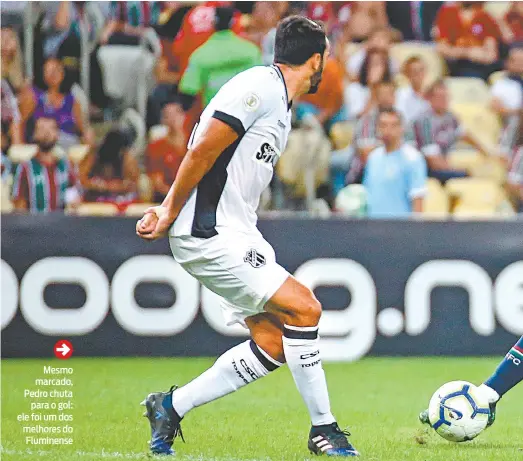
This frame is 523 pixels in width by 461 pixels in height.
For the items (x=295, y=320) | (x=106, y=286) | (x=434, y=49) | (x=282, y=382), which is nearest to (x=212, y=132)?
(x=295, y=320)

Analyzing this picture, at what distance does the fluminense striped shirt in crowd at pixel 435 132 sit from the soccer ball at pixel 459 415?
7161 mm

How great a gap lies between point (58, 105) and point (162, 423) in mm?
7192

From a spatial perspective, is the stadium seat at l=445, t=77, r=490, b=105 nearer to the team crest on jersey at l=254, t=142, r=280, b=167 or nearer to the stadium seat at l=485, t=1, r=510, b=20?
the stadium seat at l=485, t=1, r=510, b=20

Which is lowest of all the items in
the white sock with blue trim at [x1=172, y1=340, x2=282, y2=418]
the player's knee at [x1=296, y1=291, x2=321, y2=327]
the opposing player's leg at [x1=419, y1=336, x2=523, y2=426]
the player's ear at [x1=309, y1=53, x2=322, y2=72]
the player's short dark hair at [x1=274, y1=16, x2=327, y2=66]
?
the opposing player's leg at [x1=419, y1=336, x2=523, y2=426]

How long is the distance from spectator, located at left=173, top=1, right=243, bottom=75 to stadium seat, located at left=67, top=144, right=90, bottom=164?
155cm

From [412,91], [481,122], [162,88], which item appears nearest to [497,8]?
[481,122]

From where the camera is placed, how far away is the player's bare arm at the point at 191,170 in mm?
5191

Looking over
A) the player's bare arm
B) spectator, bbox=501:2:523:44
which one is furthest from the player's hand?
spectator, bbox=501:2:523:44

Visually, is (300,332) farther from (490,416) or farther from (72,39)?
(72,39)

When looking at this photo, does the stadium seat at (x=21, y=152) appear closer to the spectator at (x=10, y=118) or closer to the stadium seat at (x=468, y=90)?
the spectator at (x=10, y=118)

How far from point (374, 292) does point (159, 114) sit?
11.8 feet

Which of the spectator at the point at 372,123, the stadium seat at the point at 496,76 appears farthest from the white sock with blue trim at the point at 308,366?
the stadium seat at the point at 496,76

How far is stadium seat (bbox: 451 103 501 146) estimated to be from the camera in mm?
13375

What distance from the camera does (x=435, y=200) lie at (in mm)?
12391
